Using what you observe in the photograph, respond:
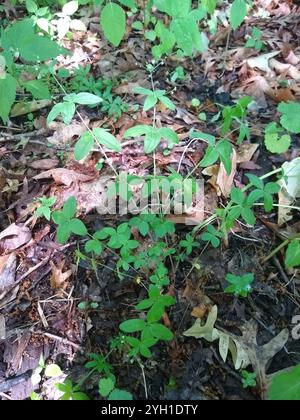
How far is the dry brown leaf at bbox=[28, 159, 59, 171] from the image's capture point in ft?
7.19

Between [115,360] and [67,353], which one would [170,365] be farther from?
[67,353]

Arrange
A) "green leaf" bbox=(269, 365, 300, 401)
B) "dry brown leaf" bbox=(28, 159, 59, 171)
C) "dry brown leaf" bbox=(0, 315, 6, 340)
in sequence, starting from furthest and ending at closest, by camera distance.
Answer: "dry brown leaf" bbox=(28, 159, 59, 171) → "dry brown leaf" bbox=(0, 315, 6, 340) → "green leaf" bbox=(269, 365, 300, 401)

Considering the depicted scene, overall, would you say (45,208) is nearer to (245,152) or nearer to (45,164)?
(45,164)

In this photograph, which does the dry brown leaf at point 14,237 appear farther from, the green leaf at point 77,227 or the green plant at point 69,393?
the green plant at point 69,393

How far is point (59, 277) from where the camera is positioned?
184 centimetres

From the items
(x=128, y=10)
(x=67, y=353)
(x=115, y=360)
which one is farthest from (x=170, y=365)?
(x=128, y=10)

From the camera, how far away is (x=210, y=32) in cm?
295

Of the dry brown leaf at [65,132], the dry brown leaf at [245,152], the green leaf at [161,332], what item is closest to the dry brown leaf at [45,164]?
Result: the dry brown leaf at [65,132]

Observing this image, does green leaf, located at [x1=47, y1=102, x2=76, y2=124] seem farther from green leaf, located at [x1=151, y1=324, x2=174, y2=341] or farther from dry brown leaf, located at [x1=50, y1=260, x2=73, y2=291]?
green leaf, located at [x1=151, y1=324, x2=174, y2=341]

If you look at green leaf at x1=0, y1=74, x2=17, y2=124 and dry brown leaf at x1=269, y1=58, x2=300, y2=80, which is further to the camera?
dry brown leaf at x1=269, y1=58, x2=300, y2=80

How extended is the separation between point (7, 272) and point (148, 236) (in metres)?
0.65

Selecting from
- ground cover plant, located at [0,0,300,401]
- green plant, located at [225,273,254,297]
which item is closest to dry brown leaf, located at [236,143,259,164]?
ground cover plant, located at [0,0,300,401]

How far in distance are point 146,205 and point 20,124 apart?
98 cm

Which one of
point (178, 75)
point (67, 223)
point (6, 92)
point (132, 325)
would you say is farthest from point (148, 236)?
point (178, 75)
